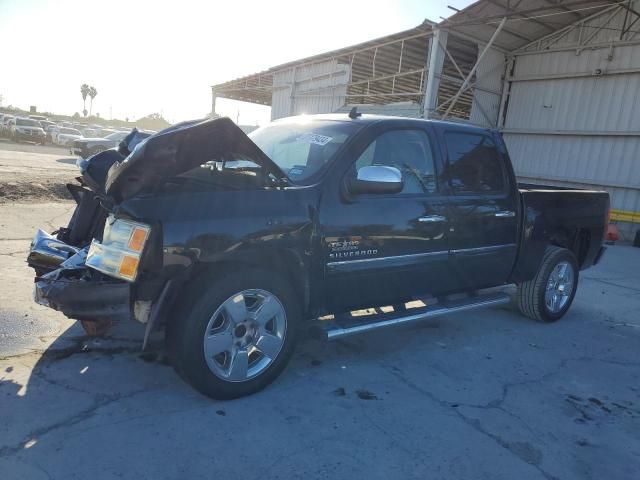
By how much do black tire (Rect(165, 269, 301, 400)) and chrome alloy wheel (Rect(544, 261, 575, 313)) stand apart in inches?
138

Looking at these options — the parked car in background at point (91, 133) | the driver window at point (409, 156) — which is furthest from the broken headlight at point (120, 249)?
the parked car in background at point (91, 133)

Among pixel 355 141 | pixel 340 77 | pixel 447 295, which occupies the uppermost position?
pixel 340 77

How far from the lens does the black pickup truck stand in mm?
2928

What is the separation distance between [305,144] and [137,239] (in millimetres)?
1585

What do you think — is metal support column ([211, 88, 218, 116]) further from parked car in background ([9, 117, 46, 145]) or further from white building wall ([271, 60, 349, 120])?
parked car in background ([9, 117, 46, 145])

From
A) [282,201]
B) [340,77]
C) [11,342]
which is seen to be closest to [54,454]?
[11,342]

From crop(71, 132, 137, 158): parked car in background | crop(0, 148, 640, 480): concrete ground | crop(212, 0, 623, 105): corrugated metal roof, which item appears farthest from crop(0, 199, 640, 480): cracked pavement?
crop(71, 132, 137, 158): parked car in background

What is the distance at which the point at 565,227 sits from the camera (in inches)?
211

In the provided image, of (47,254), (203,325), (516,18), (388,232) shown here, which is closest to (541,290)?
(388,232)

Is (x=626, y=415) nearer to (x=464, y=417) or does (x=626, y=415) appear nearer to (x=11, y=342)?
(x=464, y=417)

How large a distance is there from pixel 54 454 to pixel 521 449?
2579 millimetres

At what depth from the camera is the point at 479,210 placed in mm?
4406

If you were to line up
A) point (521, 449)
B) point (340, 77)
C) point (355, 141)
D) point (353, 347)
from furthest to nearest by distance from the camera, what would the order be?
point (340, 77), point (353, 347), point (355, 141), point (521, 449)

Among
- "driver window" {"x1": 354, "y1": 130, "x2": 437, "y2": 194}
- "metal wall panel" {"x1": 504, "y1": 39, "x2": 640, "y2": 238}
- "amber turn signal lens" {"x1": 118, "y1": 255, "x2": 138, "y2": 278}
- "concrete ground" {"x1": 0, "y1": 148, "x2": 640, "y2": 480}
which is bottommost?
"concrete ground" {"x1": 0, "y1": 148, "x2": 640, "y2": 480}
